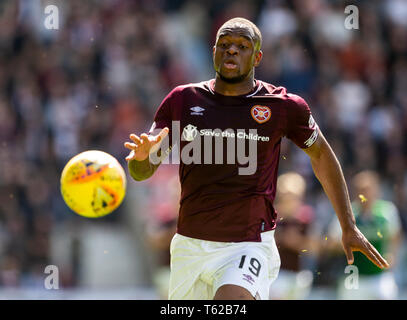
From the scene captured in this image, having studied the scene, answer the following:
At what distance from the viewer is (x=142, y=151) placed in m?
5.77

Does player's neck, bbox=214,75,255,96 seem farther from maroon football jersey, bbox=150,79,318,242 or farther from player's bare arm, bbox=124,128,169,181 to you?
player's bare arm, bbox=124,128,169,181

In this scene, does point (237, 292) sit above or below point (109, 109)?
below

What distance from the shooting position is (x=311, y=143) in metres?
6.26

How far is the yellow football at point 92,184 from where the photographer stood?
677cm

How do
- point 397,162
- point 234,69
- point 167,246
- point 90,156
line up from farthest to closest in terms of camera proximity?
1. point 397,162
2. point 167,246
3. point 90,156
4. point 234,69

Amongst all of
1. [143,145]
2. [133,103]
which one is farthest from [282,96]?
[133,103]

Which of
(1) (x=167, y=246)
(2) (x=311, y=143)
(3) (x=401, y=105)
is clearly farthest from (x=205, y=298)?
(3) (x=401, y=105)

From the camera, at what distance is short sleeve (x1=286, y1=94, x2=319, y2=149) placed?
20.2ft

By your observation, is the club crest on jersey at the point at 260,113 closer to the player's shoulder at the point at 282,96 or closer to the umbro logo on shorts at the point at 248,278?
the player's shoulder at the point at 282,96

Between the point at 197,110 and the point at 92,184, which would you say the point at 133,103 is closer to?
the point at 92,184

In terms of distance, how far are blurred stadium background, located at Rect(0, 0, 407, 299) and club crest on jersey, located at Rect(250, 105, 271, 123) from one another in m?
5.66

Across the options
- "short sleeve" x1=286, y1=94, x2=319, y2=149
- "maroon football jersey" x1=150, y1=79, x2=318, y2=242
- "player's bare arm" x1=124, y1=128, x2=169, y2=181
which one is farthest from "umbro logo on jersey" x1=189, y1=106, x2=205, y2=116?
"short sleeve" x1=286, y1=94, x2=319, y2=149

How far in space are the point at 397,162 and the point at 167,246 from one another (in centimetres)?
515
